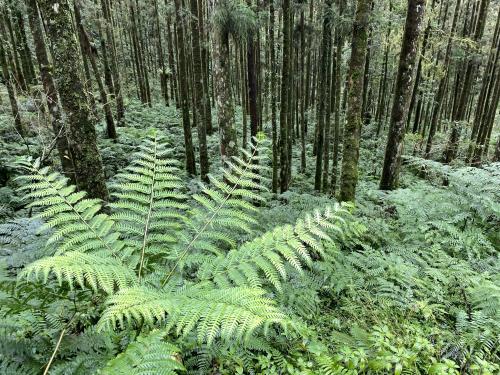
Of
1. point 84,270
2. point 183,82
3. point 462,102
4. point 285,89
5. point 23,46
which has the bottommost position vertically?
point 462,102

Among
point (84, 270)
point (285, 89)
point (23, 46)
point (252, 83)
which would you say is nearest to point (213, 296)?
point (84, 270)

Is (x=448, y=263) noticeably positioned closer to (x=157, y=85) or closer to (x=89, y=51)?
(x=89, y=51)

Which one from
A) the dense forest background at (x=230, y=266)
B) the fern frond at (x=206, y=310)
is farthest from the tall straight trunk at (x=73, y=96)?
the fern frond at (x=206, y=310)

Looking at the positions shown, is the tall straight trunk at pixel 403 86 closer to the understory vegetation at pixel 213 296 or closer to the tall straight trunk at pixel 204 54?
the understory vegetation at pixel 213 296

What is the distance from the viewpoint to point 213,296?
6.16 feet

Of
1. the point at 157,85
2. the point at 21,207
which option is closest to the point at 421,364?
the point at 21,207

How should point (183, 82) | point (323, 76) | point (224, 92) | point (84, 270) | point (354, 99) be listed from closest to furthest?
point (84, 270), point (354, 99), point (224, 92), point (323, 76), point (183, 82)

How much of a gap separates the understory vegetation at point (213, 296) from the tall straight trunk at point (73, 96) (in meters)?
0.70

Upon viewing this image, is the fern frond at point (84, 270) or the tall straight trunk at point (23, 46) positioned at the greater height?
the tall straight trunk at point (23, 46)

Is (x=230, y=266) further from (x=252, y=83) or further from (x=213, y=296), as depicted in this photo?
(x=252, y=83)

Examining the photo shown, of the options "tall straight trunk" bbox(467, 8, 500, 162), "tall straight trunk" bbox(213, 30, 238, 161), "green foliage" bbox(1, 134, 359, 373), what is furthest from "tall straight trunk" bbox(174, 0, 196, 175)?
"tall straight trunk" bbox(467, 8, 500, 162)

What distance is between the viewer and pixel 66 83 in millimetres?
4129

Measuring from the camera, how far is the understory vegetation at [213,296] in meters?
1.82

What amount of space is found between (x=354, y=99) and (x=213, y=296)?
5.09 metres
